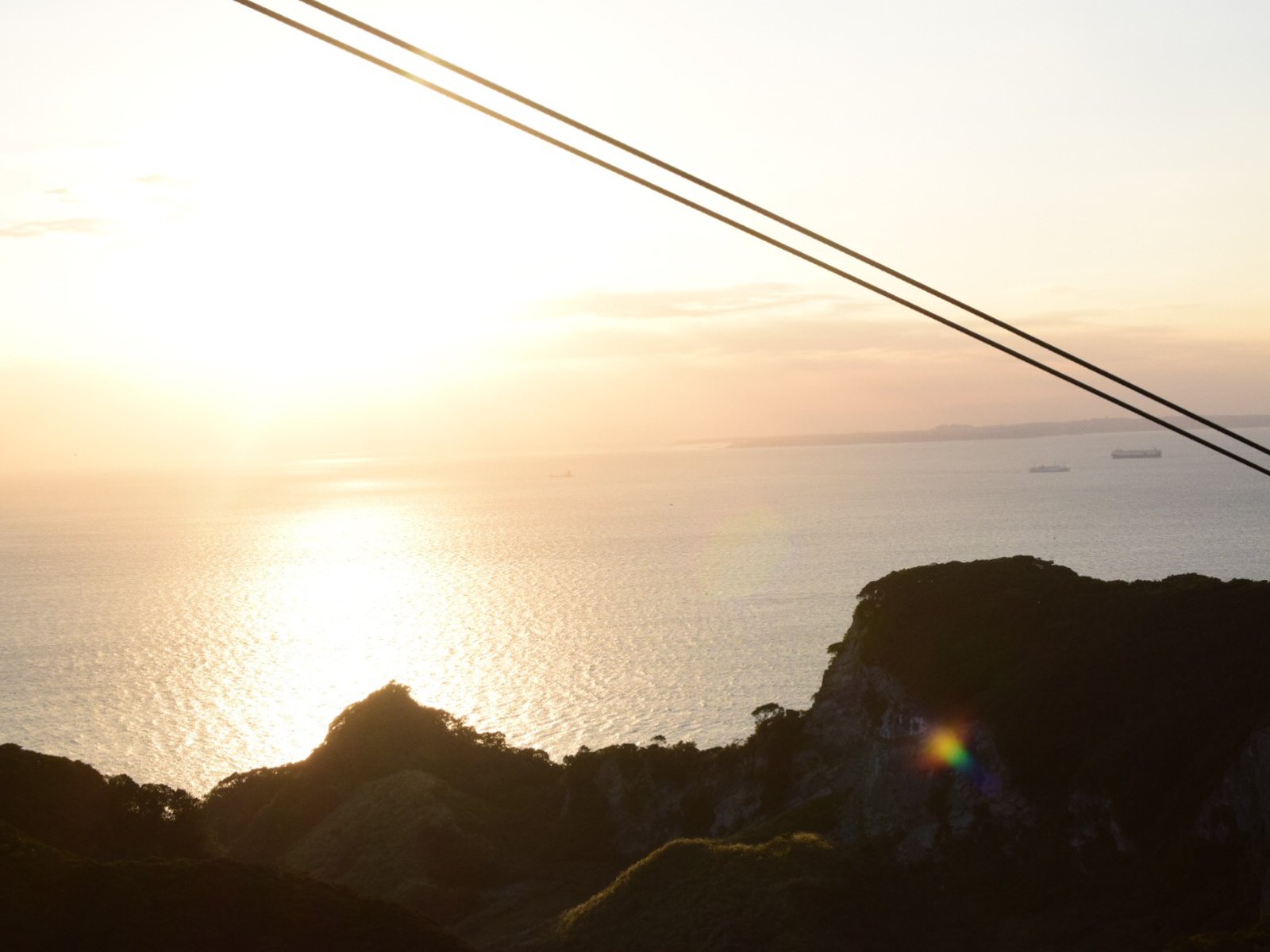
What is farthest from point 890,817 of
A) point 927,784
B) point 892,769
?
point 892,769

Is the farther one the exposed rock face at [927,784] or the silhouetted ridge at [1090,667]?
the silhouetted ridge at [1090,667]

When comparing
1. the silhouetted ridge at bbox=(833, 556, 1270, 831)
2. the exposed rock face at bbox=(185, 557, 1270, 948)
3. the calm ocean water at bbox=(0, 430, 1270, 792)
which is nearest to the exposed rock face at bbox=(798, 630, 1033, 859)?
the exposed rock face at bbox=(185, 557, 1270, 948)

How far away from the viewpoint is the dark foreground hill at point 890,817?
30.7 m

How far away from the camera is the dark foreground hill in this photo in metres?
30.7

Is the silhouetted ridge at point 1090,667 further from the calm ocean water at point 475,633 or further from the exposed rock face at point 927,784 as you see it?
the calm ocean water at point 475,633

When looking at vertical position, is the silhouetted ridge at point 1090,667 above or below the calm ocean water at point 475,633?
above

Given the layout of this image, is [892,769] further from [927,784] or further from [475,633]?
[475,633]

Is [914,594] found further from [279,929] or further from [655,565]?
[655,565]

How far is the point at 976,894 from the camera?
112ft

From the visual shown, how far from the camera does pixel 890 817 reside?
128 feet

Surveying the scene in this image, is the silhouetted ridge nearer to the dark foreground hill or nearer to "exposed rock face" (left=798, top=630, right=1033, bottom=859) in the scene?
the dark foreground hill

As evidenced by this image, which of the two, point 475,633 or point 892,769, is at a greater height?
point 892,769

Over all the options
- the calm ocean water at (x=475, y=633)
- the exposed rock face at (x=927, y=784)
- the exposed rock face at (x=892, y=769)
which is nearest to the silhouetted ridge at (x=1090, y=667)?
the exposed rock face at (x=927, y=784)

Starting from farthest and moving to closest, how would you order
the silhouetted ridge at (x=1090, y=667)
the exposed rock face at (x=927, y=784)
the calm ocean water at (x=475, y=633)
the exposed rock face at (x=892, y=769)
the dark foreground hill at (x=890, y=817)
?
the calm ocean water at (x=475, y=633) < the exposed rock face at (x=892, y=769) < the silhouetted ridge at (x=1090, y=667) < the exposed rock face at (x=927, y=784) < the dark foreground hill at (x=890, y=817)
